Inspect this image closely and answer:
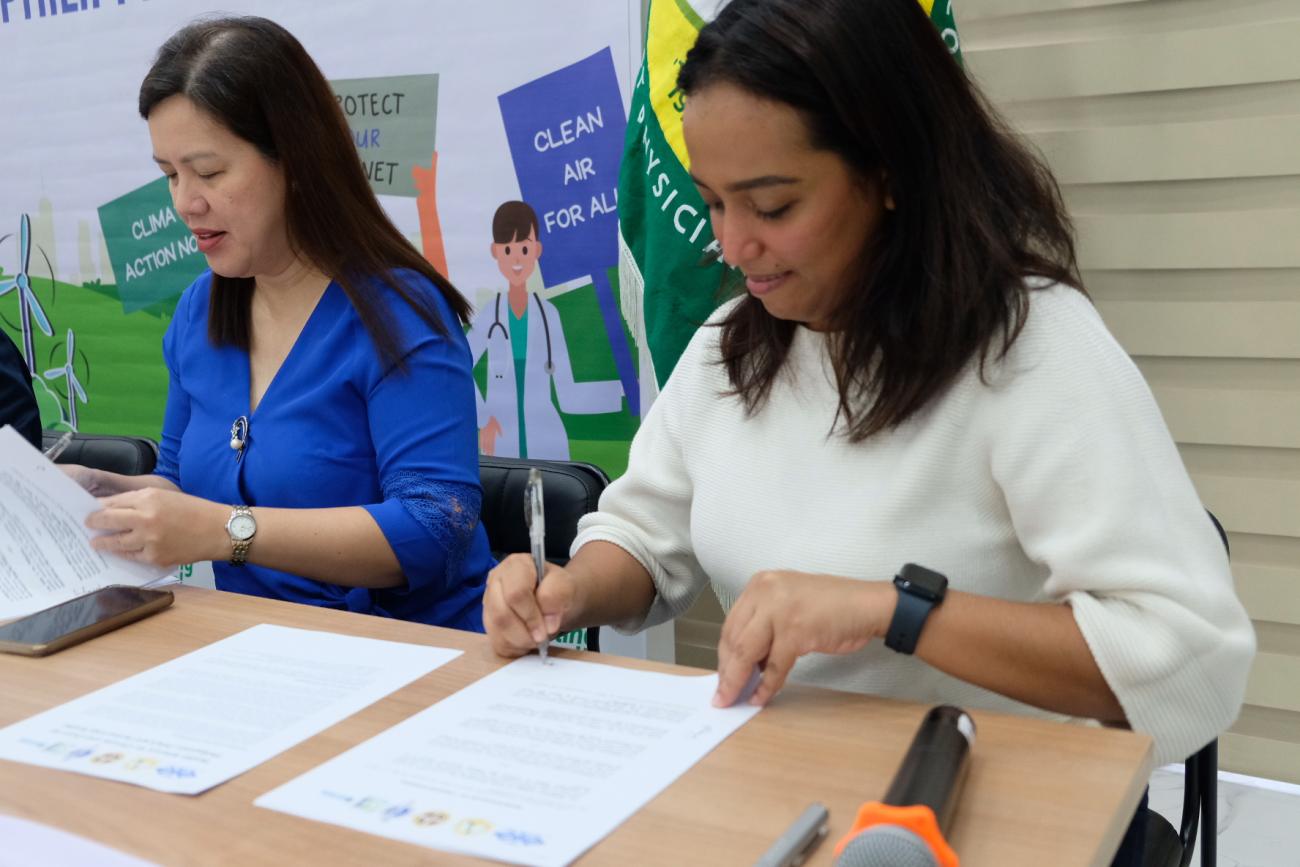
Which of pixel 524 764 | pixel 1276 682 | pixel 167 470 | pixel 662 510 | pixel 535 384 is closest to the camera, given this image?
pixel 524 764

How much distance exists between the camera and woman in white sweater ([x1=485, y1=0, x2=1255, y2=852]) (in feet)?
3.47

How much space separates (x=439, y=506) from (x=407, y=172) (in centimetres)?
149

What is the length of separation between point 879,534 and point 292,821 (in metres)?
0.59

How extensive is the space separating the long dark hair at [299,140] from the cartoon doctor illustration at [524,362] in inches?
37.3

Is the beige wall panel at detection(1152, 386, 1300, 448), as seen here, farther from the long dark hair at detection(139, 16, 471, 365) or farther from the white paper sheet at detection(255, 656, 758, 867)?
the white paper sheet at detection(255, 656, 758, 867)

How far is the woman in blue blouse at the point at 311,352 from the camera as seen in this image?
67.1 inches

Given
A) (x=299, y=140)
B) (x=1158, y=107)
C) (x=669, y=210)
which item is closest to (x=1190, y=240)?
(x=1158, y=107)

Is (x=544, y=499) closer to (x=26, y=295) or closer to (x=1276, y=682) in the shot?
(x=1276, y=682)

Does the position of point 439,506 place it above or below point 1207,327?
below

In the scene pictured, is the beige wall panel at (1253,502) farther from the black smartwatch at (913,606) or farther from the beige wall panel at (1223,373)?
the black smartwatch at (913,606)

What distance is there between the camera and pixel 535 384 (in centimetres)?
286

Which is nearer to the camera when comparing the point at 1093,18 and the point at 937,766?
the point at 937,766

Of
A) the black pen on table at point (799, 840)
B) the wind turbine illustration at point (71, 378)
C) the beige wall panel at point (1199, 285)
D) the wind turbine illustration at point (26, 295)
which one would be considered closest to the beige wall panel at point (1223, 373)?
the beige wall panel at point (1199, 285)

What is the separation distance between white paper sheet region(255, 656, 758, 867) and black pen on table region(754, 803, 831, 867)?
12 cm
